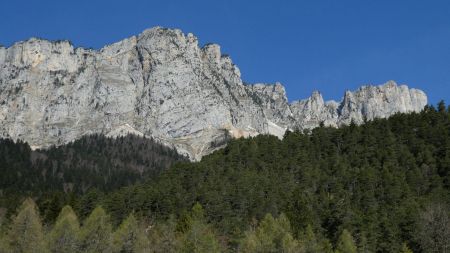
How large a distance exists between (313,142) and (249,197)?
50754 mm

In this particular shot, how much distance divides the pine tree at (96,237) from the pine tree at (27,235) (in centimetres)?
683

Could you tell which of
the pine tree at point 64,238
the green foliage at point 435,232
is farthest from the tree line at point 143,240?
the green foliage at point 435,232

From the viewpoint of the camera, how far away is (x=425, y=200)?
12138 centimetres

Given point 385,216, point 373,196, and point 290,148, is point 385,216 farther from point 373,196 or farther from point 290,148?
point 290,148

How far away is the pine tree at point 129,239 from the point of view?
93.2 meters

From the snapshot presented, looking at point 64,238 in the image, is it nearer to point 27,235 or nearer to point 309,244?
point 27,235

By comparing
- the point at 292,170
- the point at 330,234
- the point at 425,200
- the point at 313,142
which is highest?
the point at 313,142

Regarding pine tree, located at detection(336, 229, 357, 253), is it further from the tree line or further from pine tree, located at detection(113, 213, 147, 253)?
pine tree, located at detection(113, 213, 147, 253)

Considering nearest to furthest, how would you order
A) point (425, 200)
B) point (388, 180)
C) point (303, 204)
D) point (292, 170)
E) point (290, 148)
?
point (303, 204), point (425, 200), point (388, 180), point (292, 170), point (290, 148)

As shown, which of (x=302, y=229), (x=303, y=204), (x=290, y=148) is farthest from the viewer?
(x=290, y=148)

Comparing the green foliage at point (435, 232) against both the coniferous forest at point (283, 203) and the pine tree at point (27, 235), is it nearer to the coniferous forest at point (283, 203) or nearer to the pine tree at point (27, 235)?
the coniferous forest at point (283, 203)

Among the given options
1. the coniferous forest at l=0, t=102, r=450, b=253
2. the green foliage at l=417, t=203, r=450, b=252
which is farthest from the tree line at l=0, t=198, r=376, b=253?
the green foliage at l=417, t=203, r=450, b=252

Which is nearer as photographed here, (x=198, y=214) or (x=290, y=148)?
(x=198, y=214)

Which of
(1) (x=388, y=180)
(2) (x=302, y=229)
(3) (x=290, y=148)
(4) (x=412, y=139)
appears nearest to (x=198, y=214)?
(2) (x=302, y=229)
